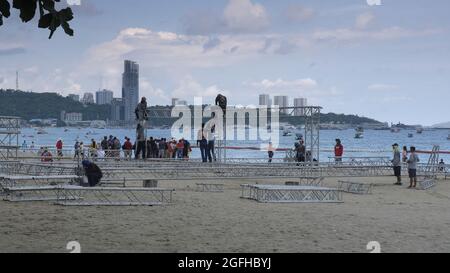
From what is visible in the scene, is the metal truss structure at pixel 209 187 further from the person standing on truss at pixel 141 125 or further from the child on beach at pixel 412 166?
the person standing on truss at pixel 141 125

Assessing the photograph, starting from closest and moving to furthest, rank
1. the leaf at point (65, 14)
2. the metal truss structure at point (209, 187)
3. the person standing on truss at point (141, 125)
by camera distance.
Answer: the leaf at point (65, 14) → the metal truss structure at point (209, 187) → the person standing on truss at point (141, 125)

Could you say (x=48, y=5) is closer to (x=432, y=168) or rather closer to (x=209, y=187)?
(x=209, y=187)

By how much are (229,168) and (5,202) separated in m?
10.0

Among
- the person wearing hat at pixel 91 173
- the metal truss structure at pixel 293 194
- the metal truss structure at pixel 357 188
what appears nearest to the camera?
the metal truss structure at pixel 293 194

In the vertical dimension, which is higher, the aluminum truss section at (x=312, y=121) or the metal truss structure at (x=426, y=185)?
the aluminum truss section at (x=312, y=121)

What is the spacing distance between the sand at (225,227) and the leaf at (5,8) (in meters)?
3.51

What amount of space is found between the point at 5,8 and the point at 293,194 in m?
13.2

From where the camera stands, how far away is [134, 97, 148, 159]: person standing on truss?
32062 millimetres

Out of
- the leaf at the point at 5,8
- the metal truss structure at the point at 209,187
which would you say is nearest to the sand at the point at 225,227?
the metal truss structure at the point at 209,187

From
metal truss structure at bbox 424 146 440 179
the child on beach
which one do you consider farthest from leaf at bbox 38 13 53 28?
metal truss structure at bbox 424 146 440 179

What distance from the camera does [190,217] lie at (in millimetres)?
15680

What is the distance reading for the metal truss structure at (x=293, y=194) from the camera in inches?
797

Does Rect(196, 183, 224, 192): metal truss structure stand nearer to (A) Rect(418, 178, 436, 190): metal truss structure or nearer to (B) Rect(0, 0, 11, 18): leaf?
(A) Rect(418, 178, 436, 190): metal truss structure
